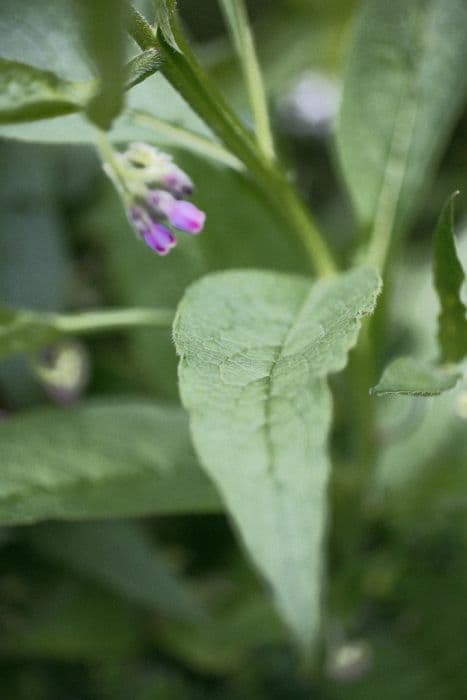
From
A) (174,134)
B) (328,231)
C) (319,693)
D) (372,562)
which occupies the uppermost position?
(328,231)

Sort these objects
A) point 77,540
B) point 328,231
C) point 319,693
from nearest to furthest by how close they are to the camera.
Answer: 1. point 77,540
2. point 319,693
3. point 328,231

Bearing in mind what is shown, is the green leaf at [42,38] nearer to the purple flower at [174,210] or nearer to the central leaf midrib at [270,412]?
the purple flower at [174,210]

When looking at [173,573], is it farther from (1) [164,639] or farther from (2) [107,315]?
(2) [107,315]

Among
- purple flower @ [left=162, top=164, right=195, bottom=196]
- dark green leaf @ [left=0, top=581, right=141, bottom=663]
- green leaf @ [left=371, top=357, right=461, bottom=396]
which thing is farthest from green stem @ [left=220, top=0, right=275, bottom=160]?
dark green leaf @ [left=0, top=581, right=141, bottom=663]

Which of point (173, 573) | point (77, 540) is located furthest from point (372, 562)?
point (77, 540)

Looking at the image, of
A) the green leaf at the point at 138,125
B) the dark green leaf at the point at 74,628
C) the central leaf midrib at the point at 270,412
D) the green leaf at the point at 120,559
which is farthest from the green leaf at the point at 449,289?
the dark green leaf at the point at 74,628

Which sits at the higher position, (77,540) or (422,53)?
(422,53)

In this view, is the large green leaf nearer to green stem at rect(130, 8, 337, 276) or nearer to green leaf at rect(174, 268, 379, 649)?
green stem at rect(130, 8, 337, 276)

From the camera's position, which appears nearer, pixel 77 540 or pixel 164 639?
pixel 77 540

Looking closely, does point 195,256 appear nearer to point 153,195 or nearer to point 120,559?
point 120,559
